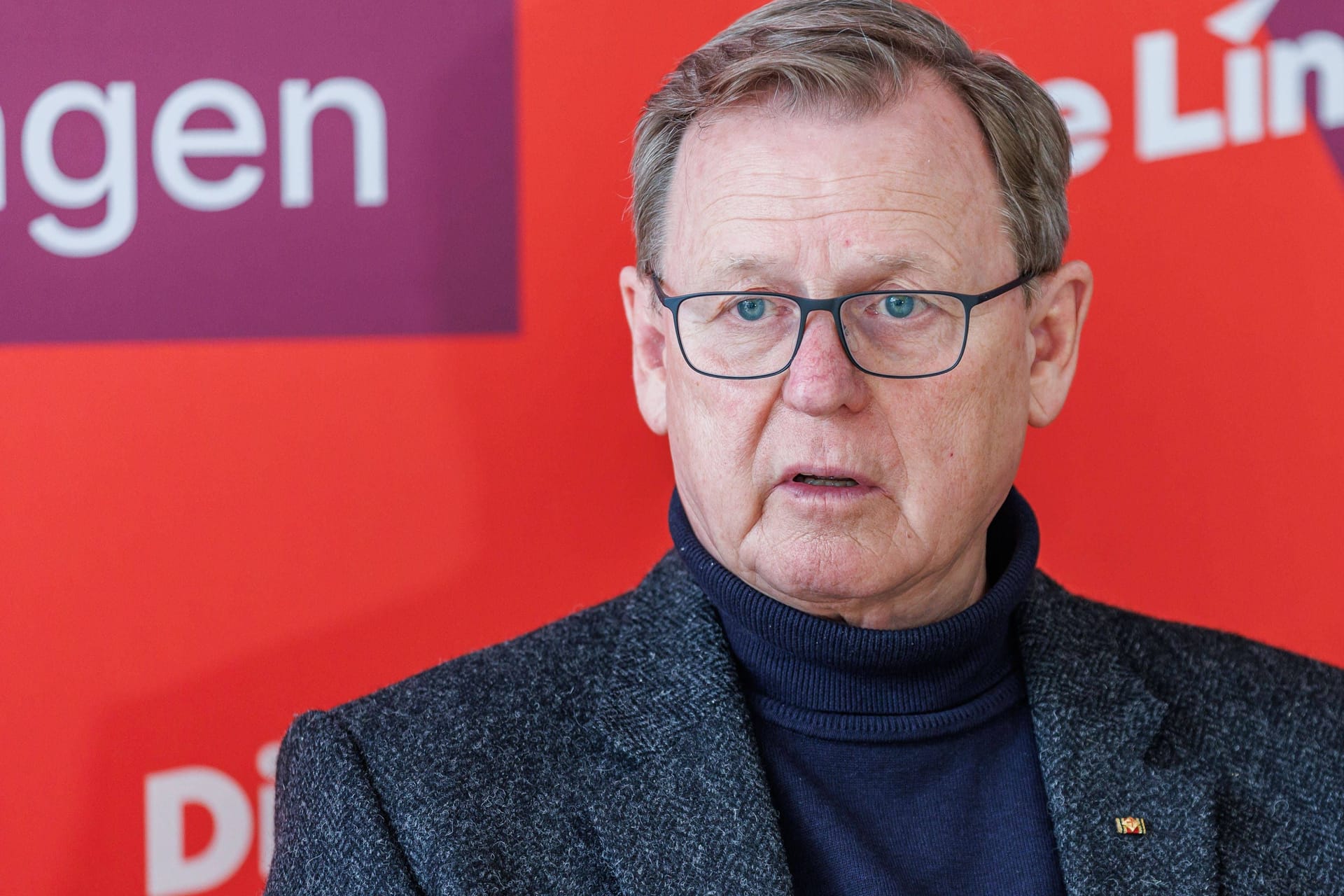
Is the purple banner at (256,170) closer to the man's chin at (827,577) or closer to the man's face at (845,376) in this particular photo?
the man's face at (845,376)

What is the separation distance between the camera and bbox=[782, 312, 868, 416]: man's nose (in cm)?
157

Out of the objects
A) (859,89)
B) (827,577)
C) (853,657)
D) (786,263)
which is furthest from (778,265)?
(853,657)

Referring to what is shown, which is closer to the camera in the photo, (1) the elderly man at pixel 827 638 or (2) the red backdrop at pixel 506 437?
(1) the elderly man at pixel 827 638

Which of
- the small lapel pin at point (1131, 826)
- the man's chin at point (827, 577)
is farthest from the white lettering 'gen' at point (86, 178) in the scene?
the small lapel pin at point (1131, 826)

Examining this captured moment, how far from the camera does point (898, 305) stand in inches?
64.6

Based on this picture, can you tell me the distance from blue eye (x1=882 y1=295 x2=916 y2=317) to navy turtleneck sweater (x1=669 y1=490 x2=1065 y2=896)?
1.19 feet

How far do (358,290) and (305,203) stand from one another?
0.47ft

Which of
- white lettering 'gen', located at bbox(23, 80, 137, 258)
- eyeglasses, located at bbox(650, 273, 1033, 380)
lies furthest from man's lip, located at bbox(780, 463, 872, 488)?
white lettering 'gen', located at bbox(23, 80, 137, 258)

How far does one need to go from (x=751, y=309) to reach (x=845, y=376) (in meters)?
0.14

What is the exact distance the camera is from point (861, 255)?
162 cm

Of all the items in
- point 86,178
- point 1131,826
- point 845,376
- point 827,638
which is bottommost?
point 1131,826

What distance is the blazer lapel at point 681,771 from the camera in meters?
1.56

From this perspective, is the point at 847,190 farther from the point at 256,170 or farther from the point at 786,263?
the point at 256,170

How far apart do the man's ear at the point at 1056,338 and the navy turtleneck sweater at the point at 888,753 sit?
0.24 m
